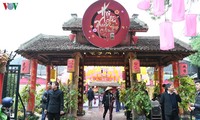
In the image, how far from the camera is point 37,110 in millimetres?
12609

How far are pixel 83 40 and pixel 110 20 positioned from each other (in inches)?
67.9

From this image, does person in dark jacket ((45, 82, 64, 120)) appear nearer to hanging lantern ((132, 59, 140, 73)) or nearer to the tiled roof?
the tiled roof

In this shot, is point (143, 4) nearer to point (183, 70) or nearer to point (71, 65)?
point (71, 65)

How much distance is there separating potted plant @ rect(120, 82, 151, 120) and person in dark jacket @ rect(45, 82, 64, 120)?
365 centimetres

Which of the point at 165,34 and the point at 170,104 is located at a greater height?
the point at 165,34

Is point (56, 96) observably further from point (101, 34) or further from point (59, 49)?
point (101, 34)

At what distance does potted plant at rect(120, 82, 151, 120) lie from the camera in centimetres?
→ 912

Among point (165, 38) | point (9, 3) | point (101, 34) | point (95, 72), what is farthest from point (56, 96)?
point (95, 72)

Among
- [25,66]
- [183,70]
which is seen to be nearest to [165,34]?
[183,70]

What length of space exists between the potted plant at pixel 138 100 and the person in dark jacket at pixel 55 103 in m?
3.65

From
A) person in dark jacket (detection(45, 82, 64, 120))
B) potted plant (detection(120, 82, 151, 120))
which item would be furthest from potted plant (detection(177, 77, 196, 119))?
person in dark jacket (detection(45, 82, 64, 120))

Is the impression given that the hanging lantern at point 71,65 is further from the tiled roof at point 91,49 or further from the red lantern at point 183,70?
the red lantern at point 183,70

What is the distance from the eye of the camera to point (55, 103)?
6559 millimetres

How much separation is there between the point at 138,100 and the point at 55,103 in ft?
12.7
